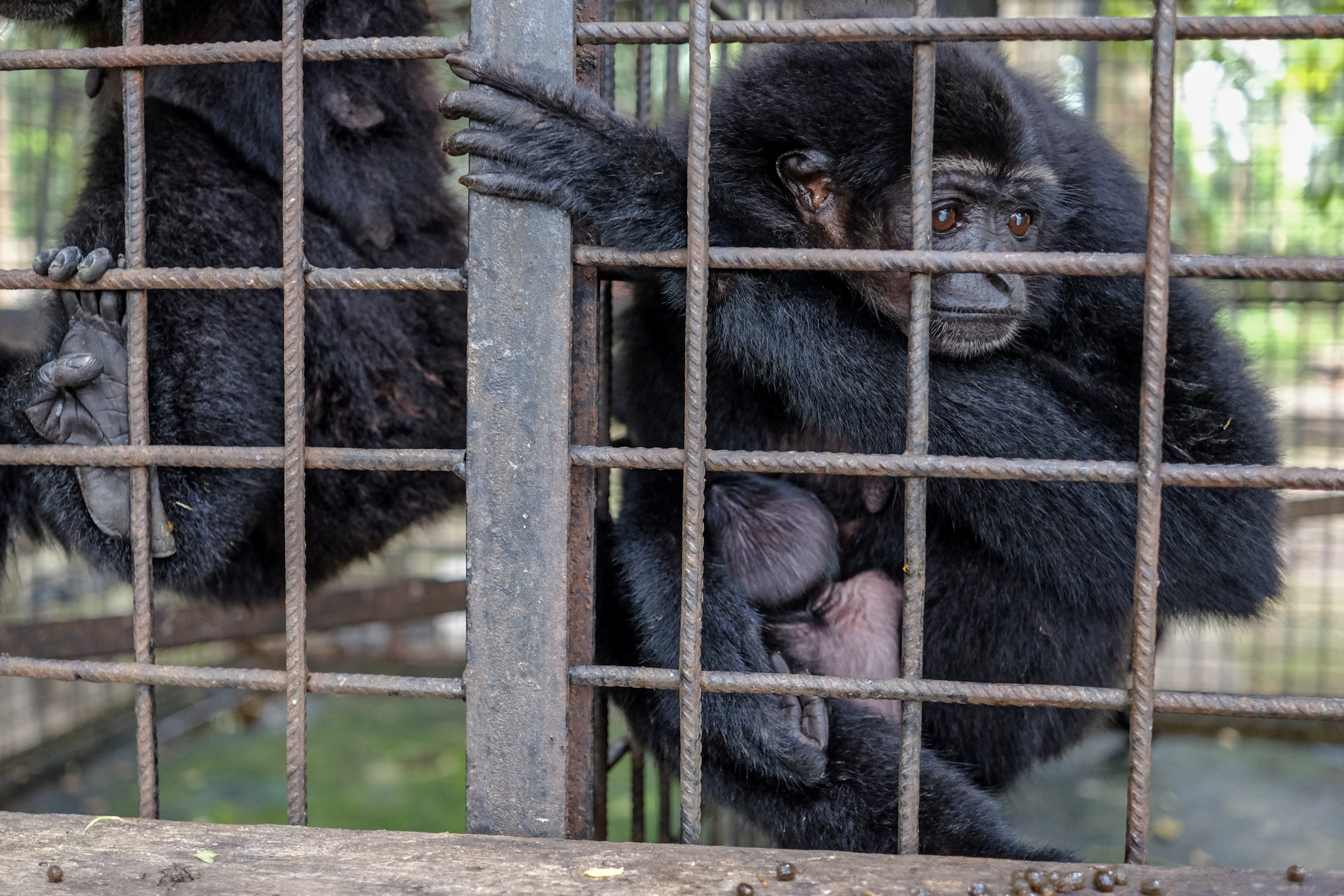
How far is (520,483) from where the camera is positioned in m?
1.87

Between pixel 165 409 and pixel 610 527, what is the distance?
1.22 m

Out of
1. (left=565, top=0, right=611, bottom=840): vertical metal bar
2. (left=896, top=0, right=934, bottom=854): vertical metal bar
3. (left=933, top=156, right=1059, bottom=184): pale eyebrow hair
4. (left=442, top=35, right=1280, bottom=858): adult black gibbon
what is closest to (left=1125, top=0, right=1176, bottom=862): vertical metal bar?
(left=896, top=0, right=934, bottom=854): vertical metal bar

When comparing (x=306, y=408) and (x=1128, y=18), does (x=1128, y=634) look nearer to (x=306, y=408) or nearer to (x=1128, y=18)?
(x=1128, y=18)

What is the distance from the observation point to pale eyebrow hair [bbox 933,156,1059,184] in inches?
96.8

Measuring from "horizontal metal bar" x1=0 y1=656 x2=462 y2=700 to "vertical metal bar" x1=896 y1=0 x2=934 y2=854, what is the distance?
853mm

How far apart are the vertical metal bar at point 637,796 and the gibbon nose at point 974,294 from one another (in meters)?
1.71

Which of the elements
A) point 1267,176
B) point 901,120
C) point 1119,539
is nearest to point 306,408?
point 901,120

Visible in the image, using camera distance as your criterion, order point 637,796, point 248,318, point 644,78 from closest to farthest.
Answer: point 248,318, point 644,78, point 637,796

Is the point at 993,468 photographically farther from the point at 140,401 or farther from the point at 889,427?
the point at 140,401

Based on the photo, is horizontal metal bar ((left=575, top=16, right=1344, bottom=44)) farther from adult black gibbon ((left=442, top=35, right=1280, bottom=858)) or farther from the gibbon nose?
the gibbon nose

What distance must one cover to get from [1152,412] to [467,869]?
1.40m

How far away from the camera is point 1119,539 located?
227 cm

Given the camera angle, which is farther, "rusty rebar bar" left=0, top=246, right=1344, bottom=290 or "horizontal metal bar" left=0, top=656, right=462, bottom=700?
"horizontal metal bar" left=0, top=656, right=462, bottom=700

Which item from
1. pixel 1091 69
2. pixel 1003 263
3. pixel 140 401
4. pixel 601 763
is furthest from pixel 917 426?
pixel 1091 69
